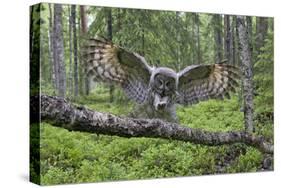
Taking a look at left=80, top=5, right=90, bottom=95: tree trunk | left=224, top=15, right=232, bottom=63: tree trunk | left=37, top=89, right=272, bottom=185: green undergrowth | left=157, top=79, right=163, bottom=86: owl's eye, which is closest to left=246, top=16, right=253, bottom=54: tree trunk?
left=224, top=15, right=232, bottom=63: tree trunk

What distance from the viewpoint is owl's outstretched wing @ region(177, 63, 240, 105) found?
9133 mm

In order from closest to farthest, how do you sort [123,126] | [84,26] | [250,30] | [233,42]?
[84,26], [123,126], [233,42], [250,30]

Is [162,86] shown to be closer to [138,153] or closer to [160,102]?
[160,102]

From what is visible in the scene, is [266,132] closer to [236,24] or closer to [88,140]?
[236,24]

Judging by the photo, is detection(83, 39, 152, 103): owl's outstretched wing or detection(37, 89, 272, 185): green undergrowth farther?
detection(83, 39, 152, 103): owl's outstretched wing

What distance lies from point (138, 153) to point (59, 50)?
1723 mm

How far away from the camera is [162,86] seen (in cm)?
898

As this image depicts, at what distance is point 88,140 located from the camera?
8398 millimetres

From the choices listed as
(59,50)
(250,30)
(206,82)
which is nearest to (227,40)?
(250,30)

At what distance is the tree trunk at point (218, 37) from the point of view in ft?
31.1

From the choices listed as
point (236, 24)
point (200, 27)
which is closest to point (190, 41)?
point (200, 27)

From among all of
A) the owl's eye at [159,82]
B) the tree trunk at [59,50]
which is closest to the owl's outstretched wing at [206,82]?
the owl's eye at [159,82]

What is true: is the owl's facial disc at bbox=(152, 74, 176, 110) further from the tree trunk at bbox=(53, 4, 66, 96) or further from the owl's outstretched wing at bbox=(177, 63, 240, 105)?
the tree trunk at bbox=(53, 4, 66, 96)

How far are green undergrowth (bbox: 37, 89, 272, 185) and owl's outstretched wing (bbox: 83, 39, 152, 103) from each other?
206 mm
